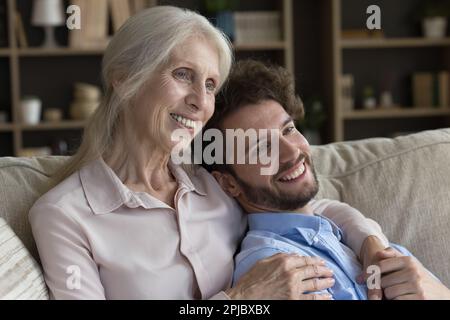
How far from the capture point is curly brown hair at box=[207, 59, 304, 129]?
168 cm

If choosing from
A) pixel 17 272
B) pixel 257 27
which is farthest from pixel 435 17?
pixel 17 272

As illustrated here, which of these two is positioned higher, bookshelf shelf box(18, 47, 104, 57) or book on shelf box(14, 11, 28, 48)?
book on shelf box(14, 11, 28, 48)

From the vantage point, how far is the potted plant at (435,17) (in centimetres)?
452

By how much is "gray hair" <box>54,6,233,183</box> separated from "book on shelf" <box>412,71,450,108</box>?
3.18 m

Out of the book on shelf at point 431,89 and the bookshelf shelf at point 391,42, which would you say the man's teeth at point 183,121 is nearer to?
the bookshelf shelf at point 391,42

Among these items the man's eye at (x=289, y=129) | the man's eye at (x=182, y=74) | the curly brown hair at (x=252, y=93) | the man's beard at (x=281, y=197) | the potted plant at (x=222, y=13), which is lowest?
the man's beard at (x=281, y=197)

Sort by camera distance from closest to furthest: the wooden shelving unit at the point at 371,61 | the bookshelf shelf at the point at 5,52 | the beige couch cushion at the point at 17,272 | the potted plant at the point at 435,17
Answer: the beige couch cushion at the point at 17,272 < the bookshelf shelf at the point at 5,52 < the wooden shelving unit at the point at 371,61 < the potted plant at the point at 435,17

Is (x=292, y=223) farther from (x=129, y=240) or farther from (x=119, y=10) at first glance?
(x=119, y=10)

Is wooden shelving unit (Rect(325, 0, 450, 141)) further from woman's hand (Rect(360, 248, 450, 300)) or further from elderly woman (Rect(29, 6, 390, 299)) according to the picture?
woman's hand (Rect(360, 248, 450, 300))

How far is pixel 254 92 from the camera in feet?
5.52

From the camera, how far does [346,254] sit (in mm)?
1605

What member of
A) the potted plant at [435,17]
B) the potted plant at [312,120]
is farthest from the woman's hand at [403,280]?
the potted plant at [435,17]

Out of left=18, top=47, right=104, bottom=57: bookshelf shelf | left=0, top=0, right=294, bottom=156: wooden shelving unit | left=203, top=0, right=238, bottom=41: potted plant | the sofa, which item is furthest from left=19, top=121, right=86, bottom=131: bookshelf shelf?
the sofa

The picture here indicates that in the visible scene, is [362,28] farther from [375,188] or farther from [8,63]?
[375,188]
